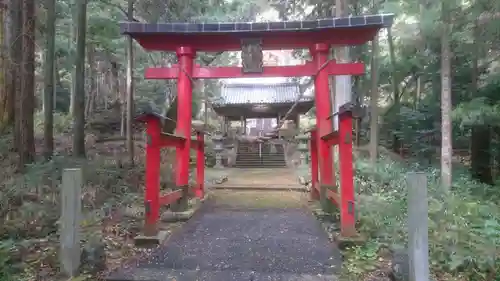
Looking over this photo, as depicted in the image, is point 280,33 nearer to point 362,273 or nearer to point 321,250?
point 321,250

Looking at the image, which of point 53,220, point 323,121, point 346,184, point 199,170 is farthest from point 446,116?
point 53,220

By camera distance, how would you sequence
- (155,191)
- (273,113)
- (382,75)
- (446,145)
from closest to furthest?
(155,191) → (446,145) → (382,75) → (273,113)

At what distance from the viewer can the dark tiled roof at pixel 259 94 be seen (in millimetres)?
21500

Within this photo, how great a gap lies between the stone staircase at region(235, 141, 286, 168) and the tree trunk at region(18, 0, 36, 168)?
42.8 feet

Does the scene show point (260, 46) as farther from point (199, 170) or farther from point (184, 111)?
point (199, 170)

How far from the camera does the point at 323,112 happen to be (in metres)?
7.23

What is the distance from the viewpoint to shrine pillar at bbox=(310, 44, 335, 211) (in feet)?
21.9

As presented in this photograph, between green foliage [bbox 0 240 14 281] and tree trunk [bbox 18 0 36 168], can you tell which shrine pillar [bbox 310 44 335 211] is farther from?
tree trunk [bbox 18 0 36 168]

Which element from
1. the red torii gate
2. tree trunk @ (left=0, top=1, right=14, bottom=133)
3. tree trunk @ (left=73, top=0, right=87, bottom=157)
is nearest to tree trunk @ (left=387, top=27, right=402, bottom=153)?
the red torii gate

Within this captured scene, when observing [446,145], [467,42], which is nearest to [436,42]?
[467,42]

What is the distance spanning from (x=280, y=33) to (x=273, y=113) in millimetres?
16871

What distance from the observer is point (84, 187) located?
720 cm

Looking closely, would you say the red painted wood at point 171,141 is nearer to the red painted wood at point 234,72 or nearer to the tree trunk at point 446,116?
the red painted wood at point 234,72

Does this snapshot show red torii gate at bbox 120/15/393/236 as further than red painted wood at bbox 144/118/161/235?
Yes
